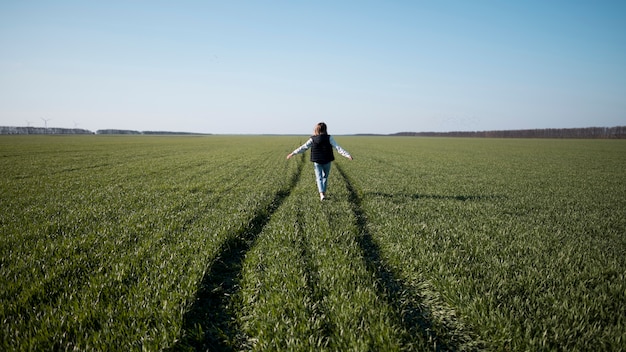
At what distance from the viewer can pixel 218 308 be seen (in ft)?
14.2

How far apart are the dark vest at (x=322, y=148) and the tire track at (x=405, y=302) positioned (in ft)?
14.8

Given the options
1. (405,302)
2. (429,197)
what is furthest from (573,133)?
(405,302)

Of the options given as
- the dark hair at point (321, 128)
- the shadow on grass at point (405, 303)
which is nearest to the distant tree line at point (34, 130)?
the dark hair at point (321, 128)

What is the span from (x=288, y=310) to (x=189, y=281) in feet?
5.82

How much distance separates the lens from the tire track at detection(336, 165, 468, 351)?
360cm

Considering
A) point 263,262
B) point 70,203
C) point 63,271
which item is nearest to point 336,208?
point 263,262

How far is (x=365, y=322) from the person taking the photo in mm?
3701

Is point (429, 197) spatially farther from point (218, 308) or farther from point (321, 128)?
point (218, 308)

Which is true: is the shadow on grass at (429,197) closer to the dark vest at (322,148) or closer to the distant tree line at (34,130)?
the dark vest at (322,148)

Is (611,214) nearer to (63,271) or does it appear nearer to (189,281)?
(189,281)

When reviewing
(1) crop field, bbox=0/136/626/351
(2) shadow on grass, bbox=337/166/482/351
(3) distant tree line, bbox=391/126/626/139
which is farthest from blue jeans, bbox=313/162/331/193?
(3) distant tree line, bbox=391/126/626/139

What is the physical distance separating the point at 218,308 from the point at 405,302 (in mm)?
2832

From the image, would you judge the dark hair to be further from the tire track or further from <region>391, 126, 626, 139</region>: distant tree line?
<region>391, 126, 626, 139</region>: distant tree line

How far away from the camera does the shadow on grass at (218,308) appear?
3.59 m
